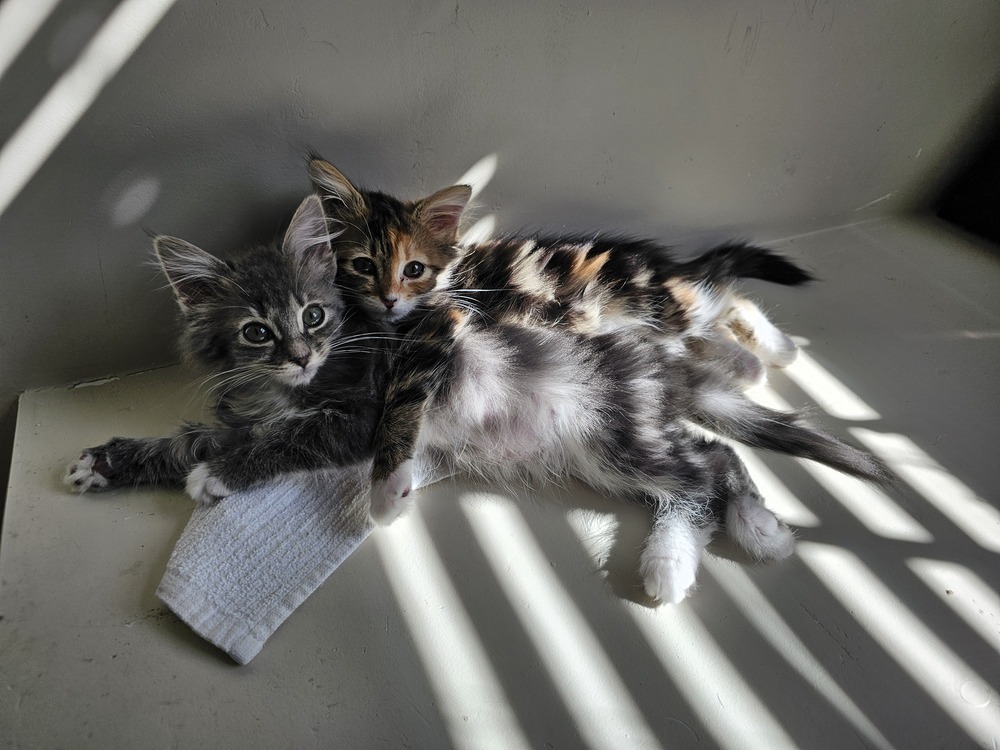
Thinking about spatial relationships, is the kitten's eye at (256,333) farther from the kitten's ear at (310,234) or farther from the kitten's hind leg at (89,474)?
the kitten's hind leg at (89,474)

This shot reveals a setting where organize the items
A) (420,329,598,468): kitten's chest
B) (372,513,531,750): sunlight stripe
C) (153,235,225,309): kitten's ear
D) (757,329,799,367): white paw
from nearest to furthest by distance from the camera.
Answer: (372,513,531,750): sunlight stripe, (153,235,225,309): kitten's ear, (420,329,598,468): kitten's chest, (757,329,799,367): white paw

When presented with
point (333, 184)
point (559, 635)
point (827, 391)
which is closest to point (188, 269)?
point (333, 184)

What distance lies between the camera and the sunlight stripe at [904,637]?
125 centimetres

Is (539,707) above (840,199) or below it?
below

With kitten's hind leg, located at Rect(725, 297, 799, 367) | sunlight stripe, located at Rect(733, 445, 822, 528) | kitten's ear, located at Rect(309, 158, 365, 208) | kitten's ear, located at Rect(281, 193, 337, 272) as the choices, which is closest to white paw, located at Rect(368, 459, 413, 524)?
kitten's ear, located at Rect(281, 193, 337, 272)

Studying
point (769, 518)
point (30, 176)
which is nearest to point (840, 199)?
point (769, 518)

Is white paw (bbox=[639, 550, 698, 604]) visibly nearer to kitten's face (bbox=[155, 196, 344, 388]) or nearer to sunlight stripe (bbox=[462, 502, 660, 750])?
sunlight stripe (bbox=[462, 502, 660, 750])

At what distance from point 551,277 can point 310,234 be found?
626mm

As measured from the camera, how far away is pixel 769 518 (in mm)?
1500

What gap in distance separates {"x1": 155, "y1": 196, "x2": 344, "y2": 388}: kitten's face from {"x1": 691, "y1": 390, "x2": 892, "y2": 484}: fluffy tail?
3.23ft

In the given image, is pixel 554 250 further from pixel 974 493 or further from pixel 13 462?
pixel 13 462

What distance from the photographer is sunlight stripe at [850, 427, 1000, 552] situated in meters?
1.56

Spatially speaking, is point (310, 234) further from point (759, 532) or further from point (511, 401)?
point (759, 532)

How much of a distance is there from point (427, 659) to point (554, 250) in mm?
1080
